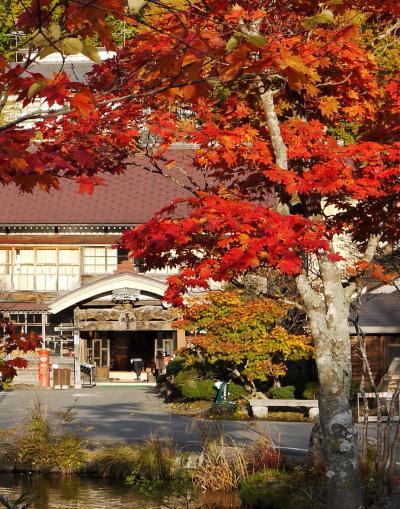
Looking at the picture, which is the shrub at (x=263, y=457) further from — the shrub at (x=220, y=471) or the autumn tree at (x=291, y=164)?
the autumn tree at (x=291, y=164)

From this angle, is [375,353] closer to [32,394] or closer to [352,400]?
[352,400]

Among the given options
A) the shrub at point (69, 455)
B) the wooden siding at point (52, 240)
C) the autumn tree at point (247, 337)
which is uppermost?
the wooden siding at point (52, 240)

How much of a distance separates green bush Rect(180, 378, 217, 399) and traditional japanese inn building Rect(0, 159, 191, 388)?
12701 millimetres

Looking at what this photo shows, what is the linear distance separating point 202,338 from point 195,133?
16510 mm

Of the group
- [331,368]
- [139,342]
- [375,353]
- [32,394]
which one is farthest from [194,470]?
[139,342]

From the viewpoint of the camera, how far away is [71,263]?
46.0 meters

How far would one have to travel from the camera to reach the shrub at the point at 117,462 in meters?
17.2

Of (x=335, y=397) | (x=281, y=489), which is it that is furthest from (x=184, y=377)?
(x=335, y=397)

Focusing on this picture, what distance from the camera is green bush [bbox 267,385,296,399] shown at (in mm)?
28719

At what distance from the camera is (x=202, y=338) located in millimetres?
29078

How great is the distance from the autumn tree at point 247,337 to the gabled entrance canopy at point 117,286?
11.3m

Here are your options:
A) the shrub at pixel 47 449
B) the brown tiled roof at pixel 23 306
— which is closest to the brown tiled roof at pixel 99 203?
the brown tiled roof at pixel 23 306

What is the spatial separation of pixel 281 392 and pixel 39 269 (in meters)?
20.1

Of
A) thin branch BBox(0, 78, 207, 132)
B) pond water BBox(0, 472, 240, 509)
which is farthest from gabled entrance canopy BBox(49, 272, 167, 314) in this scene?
thin branch BBox(0, 78, 207, 132)
